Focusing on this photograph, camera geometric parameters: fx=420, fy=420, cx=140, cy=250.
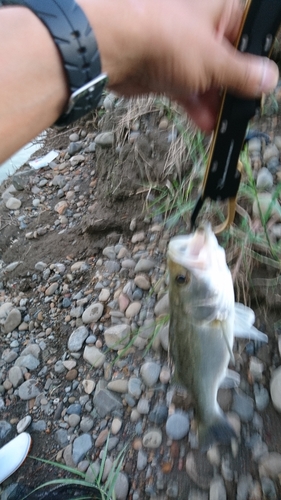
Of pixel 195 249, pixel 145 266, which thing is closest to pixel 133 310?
pixel 145 266

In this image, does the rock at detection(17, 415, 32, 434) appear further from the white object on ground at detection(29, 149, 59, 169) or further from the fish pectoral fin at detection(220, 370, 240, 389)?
the white object on ground at detection(29, 149, 59, 169)

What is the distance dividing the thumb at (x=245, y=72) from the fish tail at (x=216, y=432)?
1351 mm

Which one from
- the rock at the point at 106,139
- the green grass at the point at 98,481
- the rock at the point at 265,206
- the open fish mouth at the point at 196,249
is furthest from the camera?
the rock at the point at 106,139

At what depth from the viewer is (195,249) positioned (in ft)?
5.61

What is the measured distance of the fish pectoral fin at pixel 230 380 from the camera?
2.07 meters

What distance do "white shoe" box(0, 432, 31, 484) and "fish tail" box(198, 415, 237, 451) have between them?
119cm

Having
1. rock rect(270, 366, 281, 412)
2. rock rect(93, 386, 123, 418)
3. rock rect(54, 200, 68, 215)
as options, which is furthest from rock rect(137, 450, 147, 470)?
rock rect(54, 200, 68, 215)

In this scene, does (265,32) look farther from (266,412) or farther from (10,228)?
(10,228)

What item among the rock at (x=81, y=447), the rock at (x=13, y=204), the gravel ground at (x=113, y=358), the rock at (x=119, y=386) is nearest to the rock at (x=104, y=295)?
the gravel ground at (x=113, y=358)

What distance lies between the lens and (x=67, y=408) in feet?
8.52

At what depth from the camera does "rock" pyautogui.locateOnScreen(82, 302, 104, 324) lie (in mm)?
2824

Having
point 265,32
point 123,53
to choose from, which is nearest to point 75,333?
point 123,53

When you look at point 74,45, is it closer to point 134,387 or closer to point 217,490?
point 134,387

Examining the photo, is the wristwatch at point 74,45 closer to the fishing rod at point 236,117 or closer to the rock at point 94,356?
the fishing rod at point 236,117
